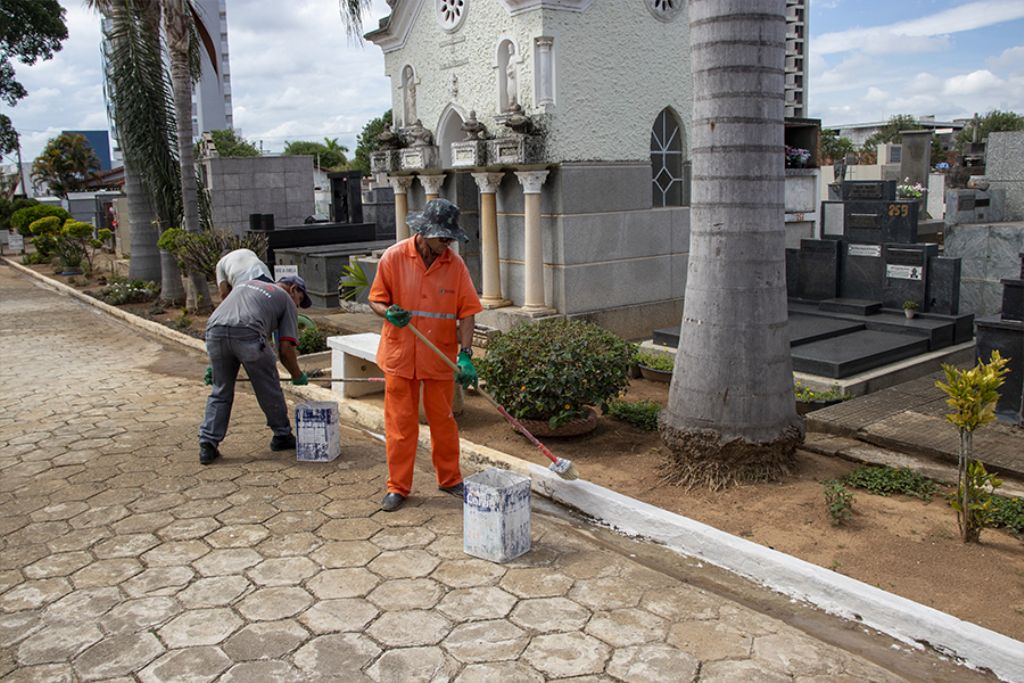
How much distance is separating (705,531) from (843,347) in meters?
4.64

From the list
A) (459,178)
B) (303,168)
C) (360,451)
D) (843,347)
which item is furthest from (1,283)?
(843,347)

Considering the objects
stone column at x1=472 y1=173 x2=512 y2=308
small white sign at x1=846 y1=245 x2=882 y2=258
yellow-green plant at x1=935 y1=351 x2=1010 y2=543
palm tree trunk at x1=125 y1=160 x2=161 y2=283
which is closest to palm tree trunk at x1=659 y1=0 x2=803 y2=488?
yellow-green plant at x1=935 y1=351 x2=1010 y2=543

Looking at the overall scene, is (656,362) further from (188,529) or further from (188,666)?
(188,666)

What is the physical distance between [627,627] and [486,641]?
0.63m

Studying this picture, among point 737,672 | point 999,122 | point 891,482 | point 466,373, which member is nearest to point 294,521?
point 466,373

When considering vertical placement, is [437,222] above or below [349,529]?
above

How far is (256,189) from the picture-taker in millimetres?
20500

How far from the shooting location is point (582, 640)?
379 cm

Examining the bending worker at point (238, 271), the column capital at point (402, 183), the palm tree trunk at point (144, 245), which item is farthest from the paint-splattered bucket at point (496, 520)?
the palm tree trunk at point (144, 245)

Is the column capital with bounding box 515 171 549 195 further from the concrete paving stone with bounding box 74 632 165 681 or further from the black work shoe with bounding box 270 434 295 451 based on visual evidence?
the concrete paving stone with bounding box 74 632 165 681

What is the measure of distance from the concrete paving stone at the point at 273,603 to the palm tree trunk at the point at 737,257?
2.44 metres

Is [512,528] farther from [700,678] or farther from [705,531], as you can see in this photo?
[700,678]

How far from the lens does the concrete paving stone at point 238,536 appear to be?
483 cm

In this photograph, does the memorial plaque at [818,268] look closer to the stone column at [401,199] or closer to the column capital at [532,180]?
the column capital at [532,180]
